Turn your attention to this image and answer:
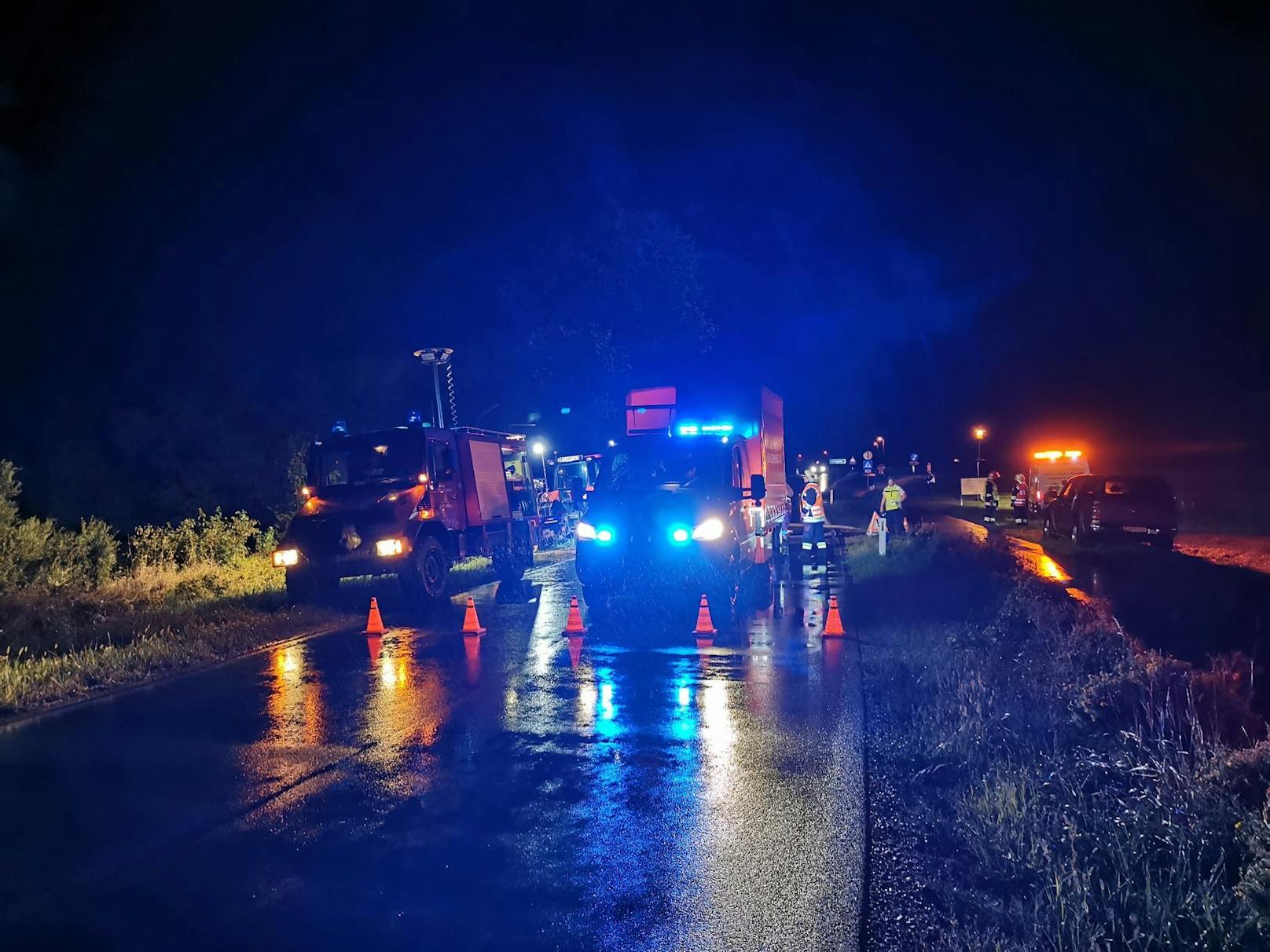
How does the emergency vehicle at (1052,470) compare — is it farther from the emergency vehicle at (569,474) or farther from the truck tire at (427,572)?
the truck tire at (427,572)

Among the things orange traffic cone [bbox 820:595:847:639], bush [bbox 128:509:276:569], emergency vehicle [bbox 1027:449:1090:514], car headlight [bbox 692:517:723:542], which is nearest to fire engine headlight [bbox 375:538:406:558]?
car headlight [bbox 692:517:723:542]

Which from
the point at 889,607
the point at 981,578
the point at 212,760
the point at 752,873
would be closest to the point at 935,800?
the point at 752,873

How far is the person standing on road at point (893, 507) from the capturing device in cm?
2073

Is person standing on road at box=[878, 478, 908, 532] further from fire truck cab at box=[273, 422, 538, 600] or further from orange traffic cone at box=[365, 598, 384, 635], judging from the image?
orange traffic cone at box=[365, 598, 384, 635]

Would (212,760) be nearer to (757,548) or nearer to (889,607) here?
(889,607)

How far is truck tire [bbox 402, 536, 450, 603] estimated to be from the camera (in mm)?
14406

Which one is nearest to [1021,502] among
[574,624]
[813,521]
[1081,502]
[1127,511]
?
[1081,502]

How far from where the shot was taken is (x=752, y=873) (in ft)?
15.0

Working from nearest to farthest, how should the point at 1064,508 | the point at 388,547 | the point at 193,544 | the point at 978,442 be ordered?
the point at 388,547 < the point at 193,544 < the point at 1064,508 < the point at 978,442

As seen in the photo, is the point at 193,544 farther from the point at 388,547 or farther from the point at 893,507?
the point at 893,507

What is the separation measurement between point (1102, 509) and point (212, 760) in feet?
62.5

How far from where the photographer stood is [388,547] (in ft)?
46.2

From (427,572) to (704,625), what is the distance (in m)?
5.49

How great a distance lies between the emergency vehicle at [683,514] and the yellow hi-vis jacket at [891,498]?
14.5 ft
